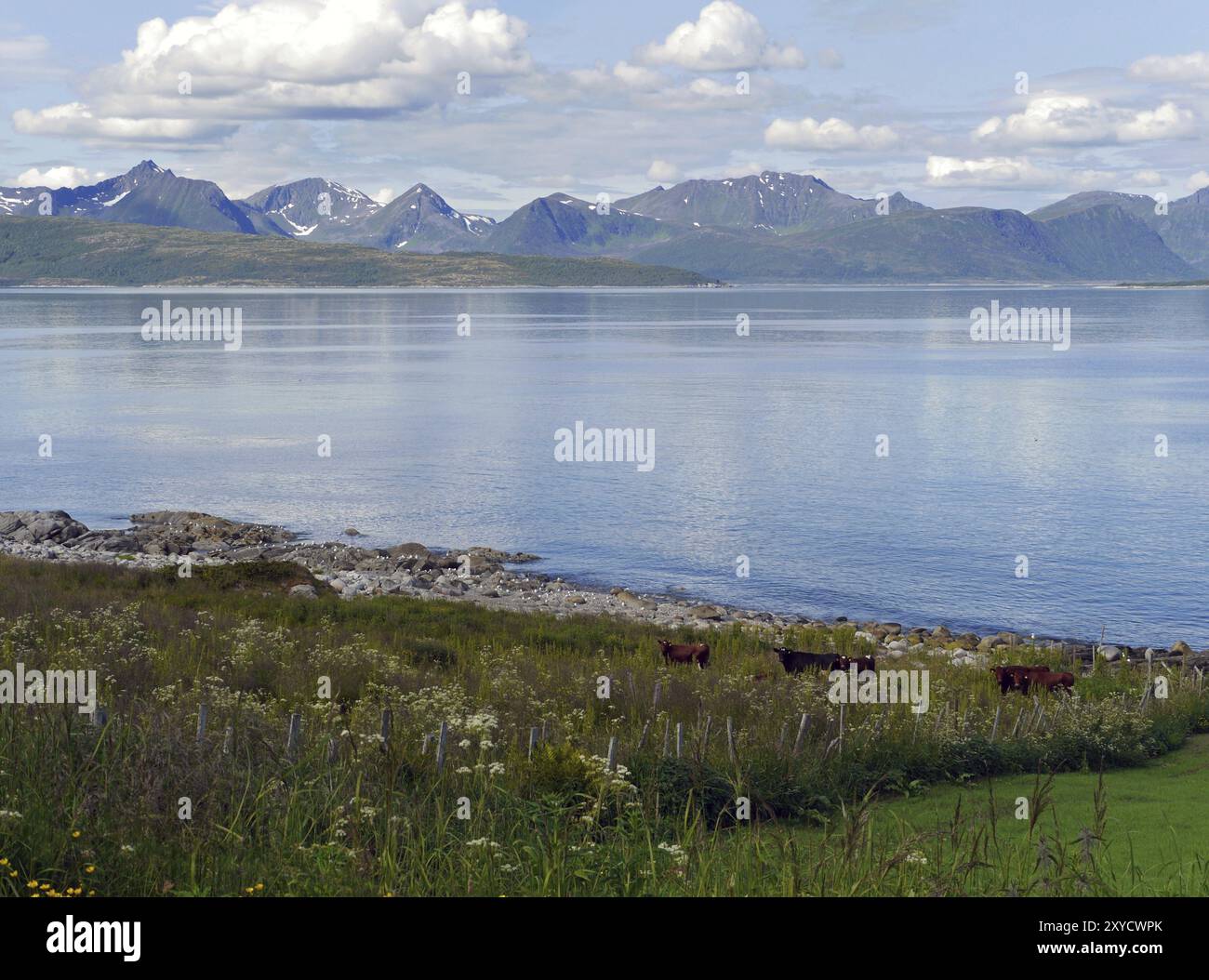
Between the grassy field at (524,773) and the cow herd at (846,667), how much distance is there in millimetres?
526

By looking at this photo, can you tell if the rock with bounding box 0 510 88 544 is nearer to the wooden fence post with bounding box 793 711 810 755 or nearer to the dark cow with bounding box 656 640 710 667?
the dark cow with bounding box 656 640 710 667

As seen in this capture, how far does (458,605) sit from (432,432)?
1686 inches

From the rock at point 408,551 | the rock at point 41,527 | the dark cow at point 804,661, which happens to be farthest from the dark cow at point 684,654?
the rock at point 41,527

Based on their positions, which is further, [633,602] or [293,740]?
[633,602]

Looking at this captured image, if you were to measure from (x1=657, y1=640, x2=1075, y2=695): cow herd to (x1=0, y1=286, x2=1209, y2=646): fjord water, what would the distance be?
1224cm

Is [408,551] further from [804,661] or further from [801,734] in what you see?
[801,734]

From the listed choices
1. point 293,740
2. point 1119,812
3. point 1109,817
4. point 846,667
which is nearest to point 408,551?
point 846,667

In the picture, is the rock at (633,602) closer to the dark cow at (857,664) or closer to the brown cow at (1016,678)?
the dark cow at (857,664)

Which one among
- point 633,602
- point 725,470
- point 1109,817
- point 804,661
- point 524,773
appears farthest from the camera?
point 725,470

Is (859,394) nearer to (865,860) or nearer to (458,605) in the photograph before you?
(458,605)

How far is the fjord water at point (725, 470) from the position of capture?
3991 centimetres

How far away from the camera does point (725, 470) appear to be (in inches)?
2355

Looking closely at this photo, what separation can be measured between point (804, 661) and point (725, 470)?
121 ft
